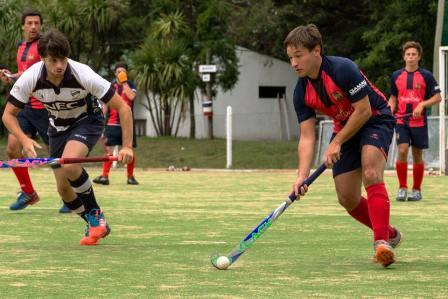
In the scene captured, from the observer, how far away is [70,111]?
9.18m

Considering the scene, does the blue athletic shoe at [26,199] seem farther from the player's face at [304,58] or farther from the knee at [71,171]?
the player's face at [304,58]

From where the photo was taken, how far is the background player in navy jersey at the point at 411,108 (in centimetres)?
1431

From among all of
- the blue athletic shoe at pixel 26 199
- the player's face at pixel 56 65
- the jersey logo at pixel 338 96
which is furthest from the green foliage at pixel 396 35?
the jersey logo at pixel 338 96

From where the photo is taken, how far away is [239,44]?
136 feet

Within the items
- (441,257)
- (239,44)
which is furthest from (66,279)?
(239,44)

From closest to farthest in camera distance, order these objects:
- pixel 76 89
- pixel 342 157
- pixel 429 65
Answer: pixel 342 157, pixel 76 89, pixel 429 65

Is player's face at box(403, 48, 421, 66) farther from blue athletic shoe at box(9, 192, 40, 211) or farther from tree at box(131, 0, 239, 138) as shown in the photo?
tree at box(131, 0, 239, 138)

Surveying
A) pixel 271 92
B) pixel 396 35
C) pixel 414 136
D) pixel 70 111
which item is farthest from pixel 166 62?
pixel 70 111

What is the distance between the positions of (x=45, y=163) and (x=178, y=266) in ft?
4.70

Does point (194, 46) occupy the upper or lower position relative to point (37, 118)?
upper

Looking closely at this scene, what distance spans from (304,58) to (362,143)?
71 centimetres

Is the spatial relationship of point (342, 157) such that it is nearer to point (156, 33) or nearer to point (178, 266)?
point (178, 266)

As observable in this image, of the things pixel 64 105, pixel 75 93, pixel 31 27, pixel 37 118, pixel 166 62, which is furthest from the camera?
pixel 166 62

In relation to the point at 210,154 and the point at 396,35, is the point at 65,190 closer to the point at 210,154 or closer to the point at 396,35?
the point at 210,154
